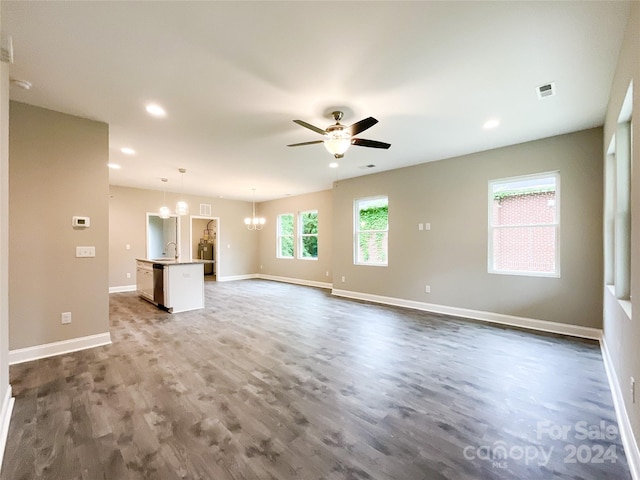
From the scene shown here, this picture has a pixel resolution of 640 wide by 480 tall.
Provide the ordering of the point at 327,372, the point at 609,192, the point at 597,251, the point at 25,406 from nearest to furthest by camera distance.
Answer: the point at 25,406 < the point at 327,372 < the point at 609,192 < the point at 597,251

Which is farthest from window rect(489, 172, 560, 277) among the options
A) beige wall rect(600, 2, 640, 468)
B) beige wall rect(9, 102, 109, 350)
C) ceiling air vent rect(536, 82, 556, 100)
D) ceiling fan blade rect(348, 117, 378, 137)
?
beige wall rect(9, 102, 109, 350)

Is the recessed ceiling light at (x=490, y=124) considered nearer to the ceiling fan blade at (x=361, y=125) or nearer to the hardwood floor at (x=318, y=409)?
the ceiling fan blade at (x=361, y=125)

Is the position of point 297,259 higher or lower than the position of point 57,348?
higher

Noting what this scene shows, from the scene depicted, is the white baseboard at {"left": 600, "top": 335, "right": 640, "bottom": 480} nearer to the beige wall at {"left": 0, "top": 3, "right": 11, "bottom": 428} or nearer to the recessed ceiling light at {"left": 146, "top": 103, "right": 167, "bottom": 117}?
the beige wall at {"left": 0, "top": 3, "right": 11, "bottom": 428}

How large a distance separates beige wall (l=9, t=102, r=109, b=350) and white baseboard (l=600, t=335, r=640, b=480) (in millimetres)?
4920

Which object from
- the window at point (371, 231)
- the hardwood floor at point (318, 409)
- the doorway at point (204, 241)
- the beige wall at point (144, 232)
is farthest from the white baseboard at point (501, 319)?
the doorway at point (204, 241)

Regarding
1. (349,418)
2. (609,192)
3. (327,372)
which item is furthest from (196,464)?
(609,192)

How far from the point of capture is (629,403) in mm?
1827

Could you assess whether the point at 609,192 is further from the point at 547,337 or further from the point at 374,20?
the point at 374,20

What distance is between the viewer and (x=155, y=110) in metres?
3.18

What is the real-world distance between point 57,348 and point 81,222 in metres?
1.48

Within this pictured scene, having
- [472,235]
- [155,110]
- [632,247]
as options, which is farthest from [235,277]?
[632,247]

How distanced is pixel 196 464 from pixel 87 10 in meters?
2.92

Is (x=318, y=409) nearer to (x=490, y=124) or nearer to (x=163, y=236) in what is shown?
(x=490, y=124)
